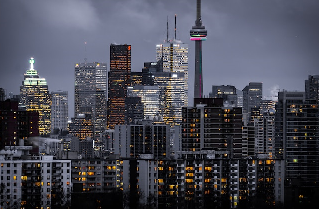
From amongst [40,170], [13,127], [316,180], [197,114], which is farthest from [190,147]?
[40,170]

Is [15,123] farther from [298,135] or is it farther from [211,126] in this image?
[298,135]

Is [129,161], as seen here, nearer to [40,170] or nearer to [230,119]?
[40,170]

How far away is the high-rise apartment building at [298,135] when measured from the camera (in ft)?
373

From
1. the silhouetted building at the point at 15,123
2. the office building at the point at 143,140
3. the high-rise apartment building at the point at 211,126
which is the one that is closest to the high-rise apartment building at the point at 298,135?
the high-rise apartment building at the point at 211,126

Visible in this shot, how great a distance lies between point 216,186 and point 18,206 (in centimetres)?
1724

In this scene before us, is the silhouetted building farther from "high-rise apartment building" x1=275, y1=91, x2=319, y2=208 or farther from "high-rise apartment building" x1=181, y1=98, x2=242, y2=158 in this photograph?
"high-rise apartment building" x1=275, y1=91, x2=319, y2=208

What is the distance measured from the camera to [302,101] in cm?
11731

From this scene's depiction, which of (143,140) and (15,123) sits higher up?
(15,123)

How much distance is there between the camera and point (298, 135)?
116812 mm

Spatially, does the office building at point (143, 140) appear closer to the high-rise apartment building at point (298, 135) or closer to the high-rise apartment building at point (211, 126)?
the high-rise apartment building at point (298, 135)

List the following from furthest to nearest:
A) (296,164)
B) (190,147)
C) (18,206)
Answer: (296,164) → (190,147) → (18,206)

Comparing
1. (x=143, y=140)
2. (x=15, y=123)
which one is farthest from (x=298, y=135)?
(x=15, y=123)

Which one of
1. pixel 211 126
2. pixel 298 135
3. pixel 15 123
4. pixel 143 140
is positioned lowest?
pixel 143 140

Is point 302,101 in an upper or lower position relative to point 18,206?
upper
